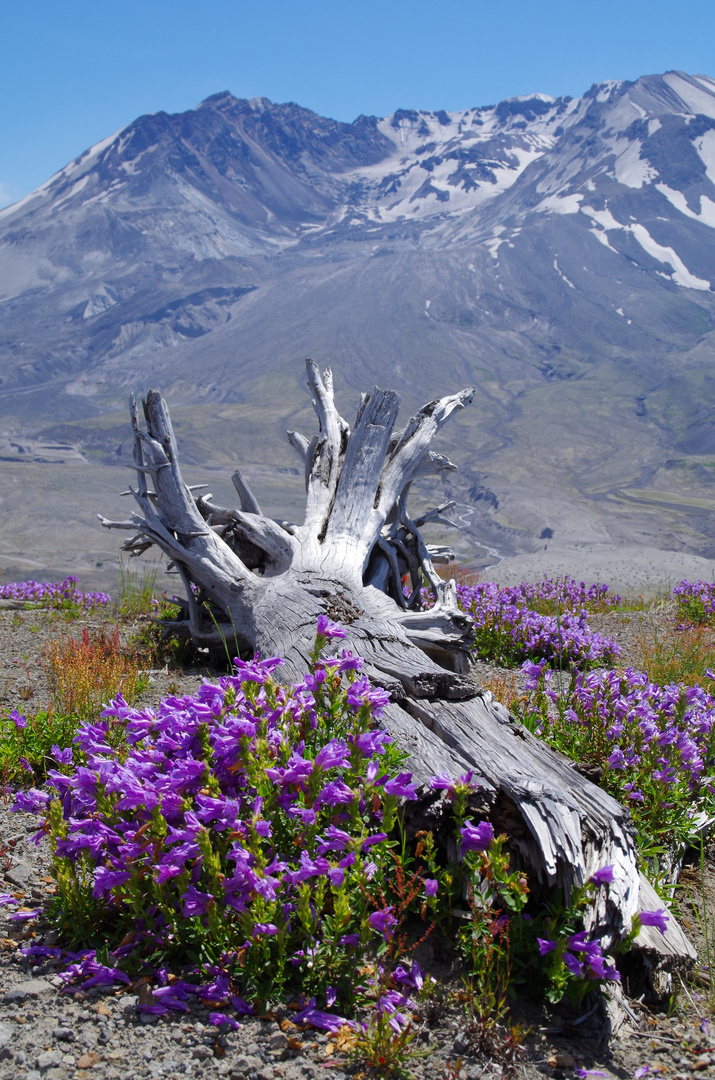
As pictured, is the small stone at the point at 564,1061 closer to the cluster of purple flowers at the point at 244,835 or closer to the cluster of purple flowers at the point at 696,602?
the cluster of purple flowers at the point at 244,835

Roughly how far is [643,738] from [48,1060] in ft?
9.31

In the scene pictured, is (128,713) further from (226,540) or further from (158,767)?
(226,540)

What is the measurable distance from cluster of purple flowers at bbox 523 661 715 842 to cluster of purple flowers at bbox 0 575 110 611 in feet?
20.7

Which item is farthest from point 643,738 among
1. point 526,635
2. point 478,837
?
point 526,635

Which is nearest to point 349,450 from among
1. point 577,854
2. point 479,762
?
point 479,762

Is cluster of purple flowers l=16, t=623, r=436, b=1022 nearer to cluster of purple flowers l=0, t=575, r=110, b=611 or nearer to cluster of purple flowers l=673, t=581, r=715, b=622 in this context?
cluster of purple flowers l=0, t=575, r=110, b=611

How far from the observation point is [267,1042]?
210 centimetres

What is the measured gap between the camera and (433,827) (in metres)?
2.76

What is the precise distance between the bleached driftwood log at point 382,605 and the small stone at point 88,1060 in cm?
145

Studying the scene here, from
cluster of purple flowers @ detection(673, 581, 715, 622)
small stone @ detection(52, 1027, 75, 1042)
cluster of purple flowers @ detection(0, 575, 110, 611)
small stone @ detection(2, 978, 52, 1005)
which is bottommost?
small stone @ detection(2, 978, 52, 1005)

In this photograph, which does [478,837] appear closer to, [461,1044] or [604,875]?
[604,875]

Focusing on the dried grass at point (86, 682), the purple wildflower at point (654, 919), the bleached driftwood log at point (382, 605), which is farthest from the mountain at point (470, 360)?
the purple wildflower at point (654, 919)

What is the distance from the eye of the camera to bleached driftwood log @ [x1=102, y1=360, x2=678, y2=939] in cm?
262

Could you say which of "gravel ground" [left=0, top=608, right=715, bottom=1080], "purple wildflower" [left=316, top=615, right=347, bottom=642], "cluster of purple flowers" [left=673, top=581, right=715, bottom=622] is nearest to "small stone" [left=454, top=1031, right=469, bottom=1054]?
"gravel ground" [left=0, top=608, right=715, bottom=1080]
